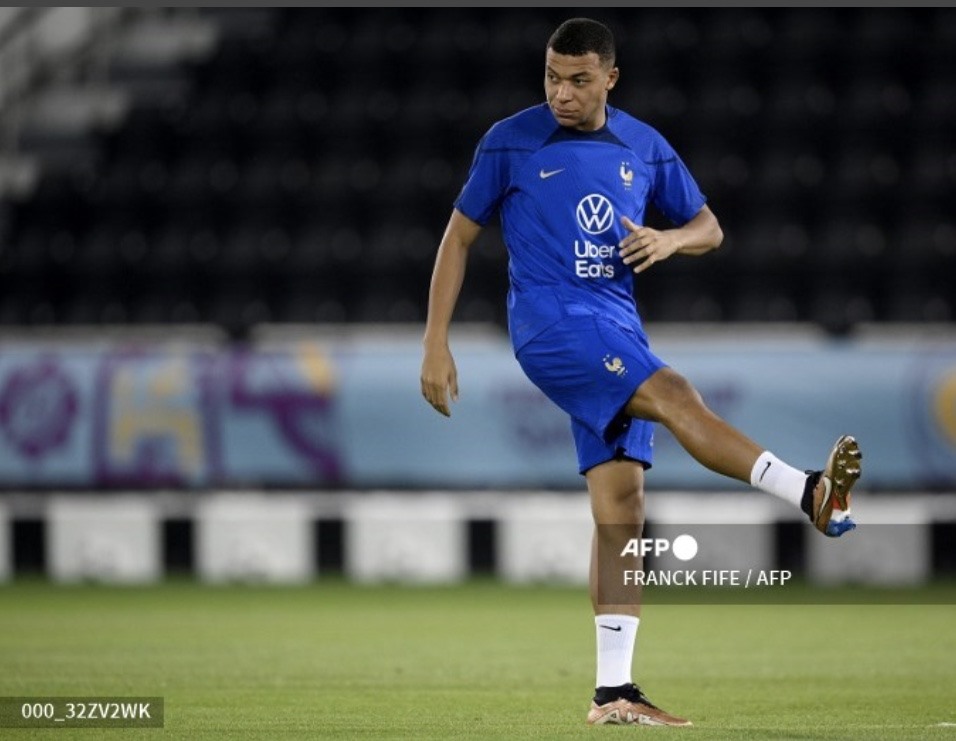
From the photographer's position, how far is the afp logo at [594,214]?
5.45 m

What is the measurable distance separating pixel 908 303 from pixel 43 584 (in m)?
6.22

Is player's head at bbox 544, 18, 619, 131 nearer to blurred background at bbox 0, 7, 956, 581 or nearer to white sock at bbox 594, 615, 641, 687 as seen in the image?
white sock at bbox 594, 615, 641, 687

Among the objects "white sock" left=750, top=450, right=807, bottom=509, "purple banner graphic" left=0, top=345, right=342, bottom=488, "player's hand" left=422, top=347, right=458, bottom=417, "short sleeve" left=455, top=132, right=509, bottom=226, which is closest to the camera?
"white sock" left=750, top=450, right=807, bottom=509

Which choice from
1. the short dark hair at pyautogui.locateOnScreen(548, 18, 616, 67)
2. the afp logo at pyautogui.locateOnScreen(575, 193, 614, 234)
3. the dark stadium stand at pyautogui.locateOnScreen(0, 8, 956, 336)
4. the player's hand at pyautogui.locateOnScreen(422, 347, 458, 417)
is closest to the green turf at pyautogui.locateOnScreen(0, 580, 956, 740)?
the player's hand at pyautogui.locateOnScreen(422, 347, 458, 417)

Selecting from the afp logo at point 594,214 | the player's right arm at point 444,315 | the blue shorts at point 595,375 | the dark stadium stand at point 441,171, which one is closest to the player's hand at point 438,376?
the player's right arm at point 444,315

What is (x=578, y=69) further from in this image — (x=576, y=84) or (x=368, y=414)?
(x=368, y=414)

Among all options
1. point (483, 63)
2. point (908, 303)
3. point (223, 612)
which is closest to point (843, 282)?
point (908, 303)

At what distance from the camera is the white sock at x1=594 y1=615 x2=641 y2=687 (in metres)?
5.40

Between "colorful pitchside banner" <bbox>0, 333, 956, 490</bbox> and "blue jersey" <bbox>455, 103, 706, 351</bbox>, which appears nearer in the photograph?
"blue jersey" <bbox>455, 103, 706, 351</bbox>

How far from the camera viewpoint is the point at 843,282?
13.5 m

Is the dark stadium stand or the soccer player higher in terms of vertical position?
the dark stadium stand

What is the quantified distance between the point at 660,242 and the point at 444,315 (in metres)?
0.67

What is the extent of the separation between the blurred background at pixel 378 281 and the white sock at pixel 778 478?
6.34 metres

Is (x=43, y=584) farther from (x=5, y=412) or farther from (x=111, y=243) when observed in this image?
(x=111, y=243)
